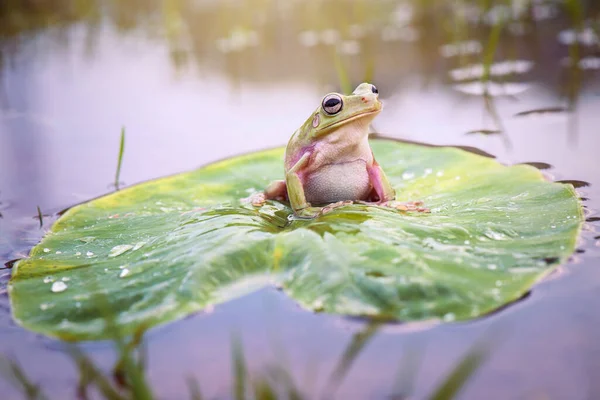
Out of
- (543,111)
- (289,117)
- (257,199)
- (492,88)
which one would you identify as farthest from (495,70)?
(257,199)

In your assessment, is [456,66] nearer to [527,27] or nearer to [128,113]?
[527,27]

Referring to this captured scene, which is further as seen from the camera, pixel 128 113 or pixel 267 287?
pixel 128 113

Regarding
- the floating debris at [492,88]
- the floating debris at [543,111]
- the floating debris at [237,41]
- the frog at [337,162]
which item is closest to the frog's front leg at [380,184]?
the frog at [337,162]

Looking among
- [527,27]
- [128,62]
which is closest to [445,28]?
[527,27]

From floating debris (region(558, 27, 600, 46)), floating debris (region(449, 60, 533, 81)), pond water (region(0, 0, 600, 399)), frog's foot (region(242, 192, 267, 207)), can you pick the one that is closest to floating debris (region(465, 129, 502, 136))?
pond water (region(0, 0, 600, 399))

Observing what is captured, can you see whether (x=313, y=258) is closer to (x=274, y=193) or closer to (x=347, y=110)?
(x=347, y=110)

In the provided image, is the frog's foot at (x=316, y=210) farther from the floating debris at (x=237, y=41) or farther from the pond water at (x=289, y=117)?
the floating debris at (x=237, y=41)

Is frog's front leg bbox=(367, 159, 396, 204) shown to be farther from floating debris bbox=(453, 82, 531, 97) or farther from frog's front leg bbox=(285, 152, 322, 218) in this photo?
floating debris bbox=(453, 82, 531, 97)
